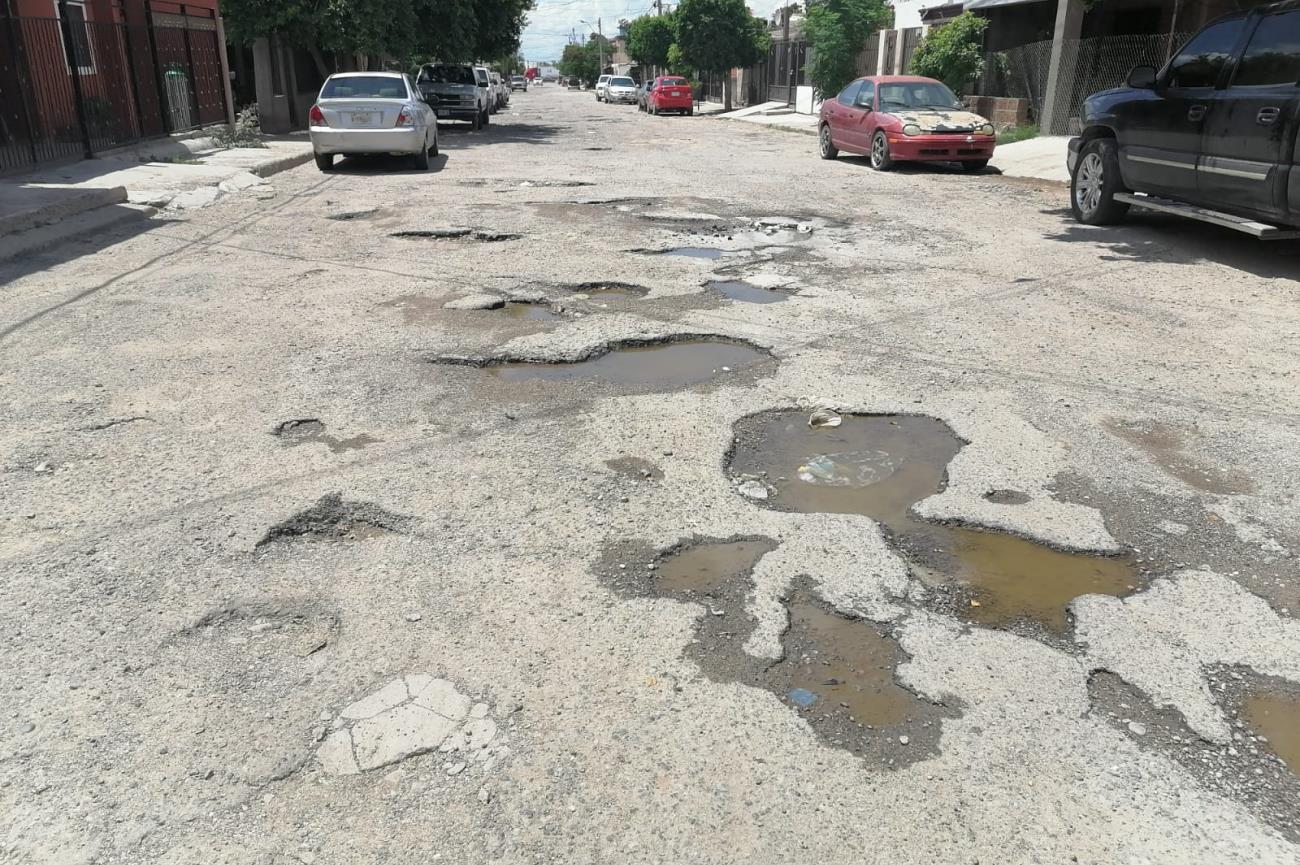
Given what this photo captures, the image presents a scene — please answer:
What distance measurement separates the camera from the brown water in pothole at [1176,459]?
415 cm

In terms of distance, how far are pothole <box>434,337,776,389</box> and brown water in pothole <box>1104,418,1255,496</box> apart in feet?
6.28

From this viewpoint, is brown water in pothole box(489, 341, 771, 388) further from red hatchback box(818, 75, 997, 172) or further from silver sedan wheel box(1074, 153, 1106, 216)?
red hatchback box(818, 75, 997, 172)

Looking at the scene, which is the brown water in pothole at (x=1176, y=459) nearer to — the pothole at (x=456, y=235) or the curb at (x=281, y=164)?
the pothole at (x=456, y=235)

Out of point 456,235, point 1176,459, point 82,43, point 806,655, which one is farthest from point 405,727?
point 82,43

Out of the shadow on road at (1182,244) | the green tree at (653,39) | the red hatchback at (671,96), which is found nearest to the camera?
the shadow on road at (1182,244)

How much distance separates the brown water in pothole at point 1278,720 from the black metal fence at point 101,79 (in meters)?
15.7

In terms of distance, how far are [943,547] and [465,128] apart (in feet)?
87.0

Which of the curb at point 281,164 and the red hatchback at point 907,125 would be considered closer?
the red hatchback at point 907,125

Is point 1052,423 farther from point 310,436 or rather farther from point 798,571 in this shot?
point 310,436

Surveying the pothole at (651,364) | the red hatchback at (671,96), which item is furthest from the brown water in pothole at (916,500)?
the red hatchback at (671,96)

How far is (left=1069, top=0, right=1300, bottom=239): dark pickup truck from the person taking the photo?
295 inches

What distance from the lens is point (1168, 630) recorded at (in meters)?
3.11

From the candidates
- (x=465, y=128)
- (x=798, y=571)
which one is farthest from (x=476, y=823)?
(x=465, y=128)

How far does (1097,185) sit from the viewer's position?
10.2 m
